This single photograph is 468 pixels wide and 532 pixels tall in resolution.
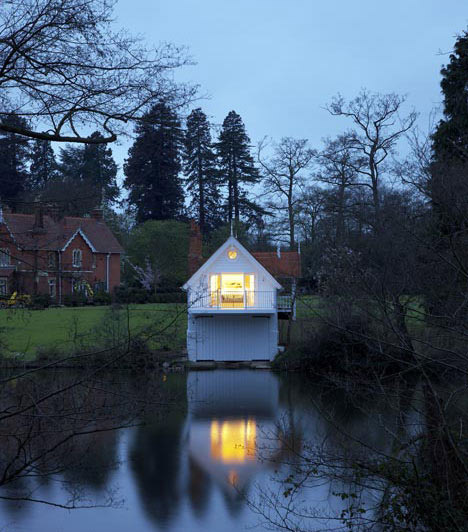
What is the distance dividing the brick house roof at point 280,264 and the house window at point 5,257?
74.8 ft

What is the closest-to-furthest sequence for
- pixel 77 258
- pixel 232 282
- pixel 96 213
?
pixel 77 258 < pixel 96 213 < pixel 232 282

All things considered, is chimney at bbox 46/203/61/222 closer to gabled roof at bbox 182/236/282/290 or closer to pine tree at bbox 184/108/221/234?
gabled roof at bbox 182/236/282/290

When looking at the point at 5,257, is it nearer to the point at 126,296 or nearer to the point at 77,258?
the point at 77,258

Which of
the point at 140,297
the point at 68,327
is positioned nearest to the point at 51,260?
the point at 140,297

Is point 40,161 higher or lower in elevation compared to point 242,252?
higher

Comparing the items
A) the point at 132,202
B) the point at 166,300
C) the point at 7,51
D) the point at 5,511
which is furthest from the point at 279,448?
the point at 132,202

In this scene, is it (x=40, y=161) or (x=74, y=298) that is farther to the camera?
(x=40, y=161)

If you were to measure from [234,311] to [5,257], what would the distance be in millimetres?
21383

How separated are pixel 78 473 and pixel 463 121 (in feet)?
41.4

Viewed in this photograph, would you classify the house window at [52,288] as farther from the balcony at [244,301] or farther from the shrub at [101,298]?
the balcony at [244,301]

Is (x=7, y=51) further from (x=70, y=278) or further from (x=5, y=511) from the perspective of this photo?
(x=5, y=511)

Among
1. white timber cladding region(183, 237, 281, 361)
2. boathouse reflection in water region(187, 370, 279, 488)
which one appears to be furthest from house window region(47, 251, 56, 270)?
white timber cladding region(183, 237, 281, 361)

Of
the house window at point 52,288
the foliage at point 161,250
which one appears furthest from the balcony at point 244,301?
the house window at point 52,288

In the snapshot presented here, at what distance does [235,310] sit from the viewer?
27688 mm
